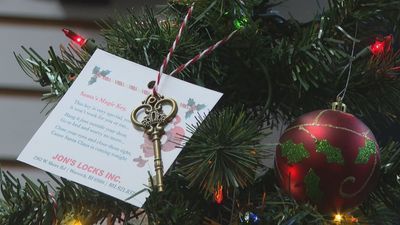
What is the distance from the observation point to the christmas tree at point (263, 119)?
564 millimetres

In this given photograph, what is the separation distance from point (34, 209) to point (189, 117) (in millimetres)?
206

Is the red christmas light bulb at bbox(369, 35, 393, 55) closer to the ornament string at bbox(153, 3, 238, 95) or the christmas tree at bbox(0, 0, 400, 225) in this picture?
the christmas tree at bbox(0, 0, 400, 225)

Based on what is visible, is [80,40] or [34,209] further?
[80,40]

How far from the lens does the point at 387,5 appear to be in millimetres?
697

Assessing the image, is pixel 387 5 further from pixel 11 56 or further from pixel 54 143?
pixel 11 56

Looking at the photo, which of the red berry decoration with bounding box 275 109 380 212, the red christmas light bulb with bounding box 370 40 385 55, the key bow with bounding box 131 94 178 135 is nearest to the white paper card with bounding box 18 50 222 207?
the key bow with bounding box 131 94 178 135

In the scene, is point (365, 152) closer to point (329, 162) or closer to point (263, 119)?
point (329, 162)

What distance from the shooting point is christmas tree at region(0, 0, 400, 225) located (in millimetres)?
564

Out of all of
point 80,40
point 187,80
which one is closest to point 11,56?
point 80,40

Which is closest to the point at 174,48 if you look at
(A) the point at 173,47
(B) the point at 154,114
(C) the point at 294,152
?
(A) the point at 173,47

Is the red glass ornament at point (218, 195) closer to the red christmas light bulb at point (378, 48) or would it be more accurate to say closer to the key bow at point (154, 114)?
the key bow at point (154, 114)

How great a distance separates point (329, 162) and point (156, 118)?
195 mm

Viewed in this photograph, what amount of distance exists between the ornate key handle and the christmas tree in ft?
0.09

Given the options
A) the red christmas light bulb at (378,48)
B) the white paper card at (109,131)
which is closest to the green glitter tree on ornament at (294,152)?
the white paper card at (109,131)
